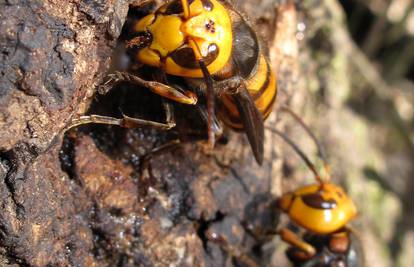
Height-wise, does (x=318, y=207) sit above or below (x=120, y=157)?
below

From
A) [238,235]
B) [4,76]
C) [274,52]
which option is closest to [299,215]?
[238,235]

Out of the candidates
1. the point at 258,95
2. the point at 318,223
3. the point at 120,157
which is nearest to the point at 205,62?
the point at 258,95

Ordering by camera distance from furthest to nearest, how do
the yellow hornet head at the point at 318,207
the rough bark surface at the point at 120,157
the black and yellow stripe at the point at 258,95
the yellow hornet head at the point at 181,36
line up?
the yellow hornet head at the point at 318,207
the black and yellow stripe at the point at 258,95
the yellow hornet head at the point at 181,36
the rough bark surface at the point at 120,157

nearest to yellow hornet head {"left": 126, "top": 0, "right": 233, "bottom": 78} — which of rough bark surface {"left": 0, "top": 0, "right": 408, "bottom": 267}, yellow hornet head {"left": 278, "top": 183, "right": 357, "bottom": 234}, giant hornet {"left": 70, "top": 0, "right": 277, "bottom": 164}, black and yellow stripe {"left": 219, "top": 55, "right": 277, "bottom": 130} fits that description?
giant hornet {"left": 70, "top": 0, "right": 277, "bottom": 164}

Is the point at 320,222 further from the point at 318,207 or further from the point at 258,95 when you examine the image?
the point at 258,95

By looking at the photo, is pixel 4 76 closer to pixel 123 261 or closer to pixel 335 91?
pixel 123 261

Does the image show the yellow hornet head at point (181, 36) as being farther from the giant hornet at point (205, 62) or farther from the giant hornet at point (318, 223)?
the giant hornet at point (318, 223)

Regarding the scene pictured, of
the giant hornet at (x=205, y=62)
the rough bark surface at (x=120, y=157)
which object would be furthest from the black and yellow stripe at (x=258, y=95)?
the rough bark surface at (x=120, y=157)
